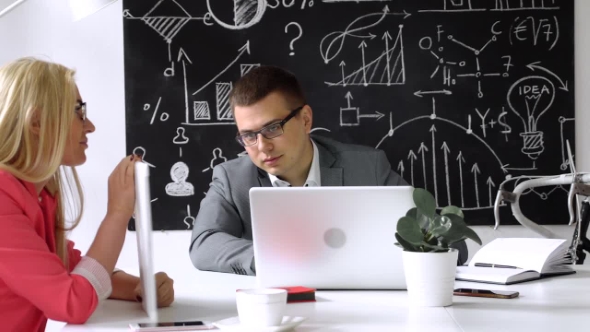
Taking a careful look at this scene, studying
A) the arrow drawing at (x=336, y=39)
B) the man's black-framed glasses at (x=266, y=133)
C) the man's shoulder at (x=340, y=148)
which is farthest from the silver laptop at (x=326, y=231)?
the arrow drawing at (x=336, y=39)

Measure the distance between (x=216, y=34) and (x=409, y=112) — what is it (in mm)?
1049

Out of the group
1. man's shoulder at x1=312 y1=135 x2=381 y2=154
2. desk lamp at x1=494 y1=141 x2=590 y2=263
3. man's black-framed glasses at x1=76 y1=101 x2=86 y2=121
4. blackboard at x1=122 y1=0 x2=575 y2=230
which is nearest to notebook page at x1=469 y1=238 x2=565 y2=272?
desk lamp at x1=494 y1=141 x2=590 y2=263

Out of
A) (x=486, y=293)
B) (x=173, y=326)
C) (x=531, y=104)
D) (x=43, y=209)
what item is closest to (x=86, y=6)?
(x=43, y=209)

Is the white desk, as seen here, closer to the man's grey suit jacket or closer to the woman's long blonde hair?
the woman's long blonde hair

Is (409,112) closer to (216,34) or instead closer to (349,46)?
(349,46)

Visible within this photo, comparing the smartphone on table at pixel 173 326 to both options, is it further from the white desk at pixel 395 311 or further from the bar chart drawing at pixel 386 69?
the bar chart drawing at pixel 386 69

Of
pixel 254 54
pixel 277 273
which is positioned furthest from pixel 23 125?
pixel 254 54

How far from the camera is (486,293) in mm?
1705

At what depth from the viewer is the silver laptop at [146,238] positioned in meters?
1.45

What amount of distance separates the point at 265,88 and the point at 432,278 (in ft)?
4.16

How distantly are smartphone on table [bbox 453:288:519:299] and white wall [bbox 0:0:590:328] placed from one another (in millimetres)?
1986

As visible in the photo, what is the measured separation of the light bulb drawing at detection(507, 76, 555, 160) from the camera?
11.9ft

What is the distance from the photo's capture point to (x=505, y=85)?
12.0ft

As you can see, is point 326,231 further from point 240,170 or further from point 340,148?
point 340,148
